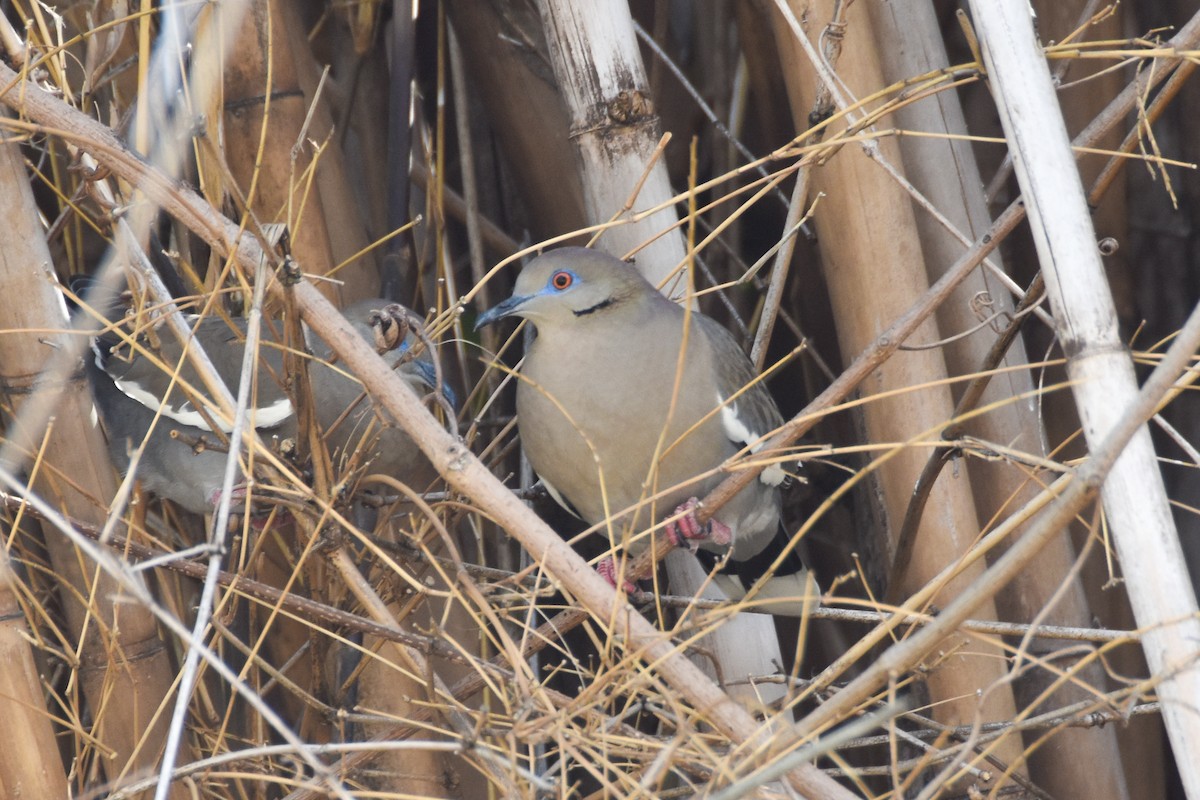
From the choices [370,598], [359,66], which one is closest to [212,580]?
[370,598]

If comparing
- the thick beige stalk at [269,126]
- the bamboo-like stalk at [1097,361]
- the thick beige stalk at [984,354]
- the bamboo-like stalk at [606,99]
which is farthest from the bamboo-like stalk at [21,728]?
the thick beige stalk at [984,354]

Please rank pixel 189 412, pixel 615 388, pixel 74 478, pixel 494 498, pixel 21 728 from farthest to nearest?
pixel 189 412 → pixel 615 388 → pixel 74 478 → pixel 21 728 → pixel 494 498

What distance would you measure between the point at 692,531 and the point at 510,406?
1.07 meters

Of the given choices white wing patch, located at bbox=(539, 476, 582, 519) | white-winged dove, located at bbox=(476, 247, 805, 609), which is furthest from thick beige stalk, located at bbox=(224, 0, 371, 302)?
white wing patch, located at bbox=(539, 476, 582, 519)

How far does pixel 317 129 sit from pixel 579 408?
0.90m

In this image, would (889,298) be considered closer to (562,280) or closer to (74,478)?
(562,280)

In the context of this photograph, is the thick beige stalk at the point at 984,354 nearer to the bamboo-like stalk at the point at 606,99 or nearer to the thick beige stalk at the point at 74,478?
the bamboo-like stalk at the point at 606,99

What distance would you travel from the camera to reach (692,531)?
2.06 m

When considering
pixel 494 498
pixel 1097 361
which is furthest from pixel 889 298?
pixel 494 498

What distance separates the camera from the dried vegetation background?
148cm

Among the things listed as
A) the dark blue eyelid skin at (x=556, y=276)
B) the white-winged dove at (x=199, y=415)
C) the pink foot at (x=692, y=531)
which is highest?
the dark blue eyelid skin at (x=556, y=276)

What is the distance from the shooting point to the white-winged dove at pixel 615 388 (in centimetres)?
211

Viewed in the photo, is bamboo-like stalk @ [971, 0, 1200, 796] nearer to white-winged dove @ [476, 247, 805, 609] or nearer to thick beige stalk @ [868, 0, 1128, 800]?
white-winged dove @ [476, 247, 805, 609]

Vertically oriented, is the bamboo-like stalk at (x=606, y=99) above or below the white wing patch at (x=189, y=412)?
above
